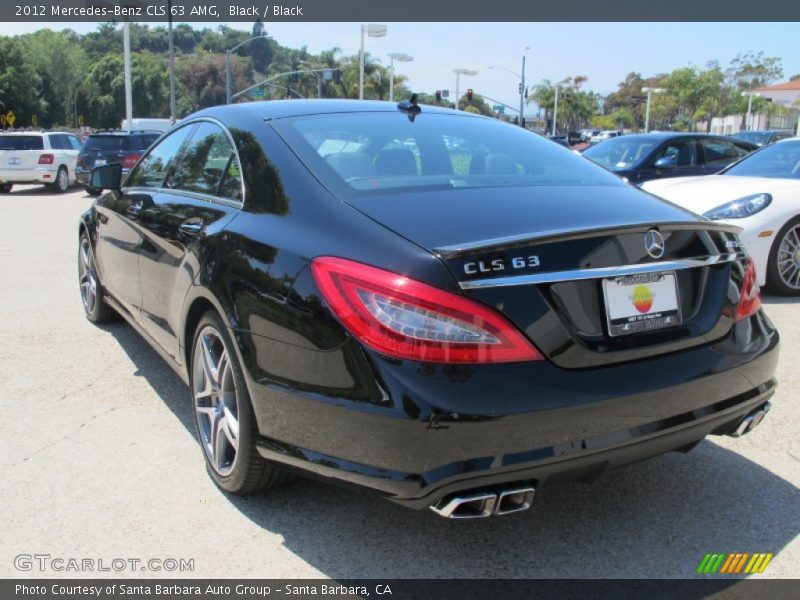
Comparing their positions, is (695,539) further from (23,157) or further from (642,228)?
(23,157)

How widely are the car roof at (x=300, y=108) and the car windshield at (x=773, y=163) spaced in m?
4.89

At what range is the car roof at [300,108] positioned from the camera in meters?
3.30

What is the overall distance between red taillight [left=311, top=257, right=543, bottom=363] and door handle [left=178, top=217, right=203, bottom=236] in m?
1.31

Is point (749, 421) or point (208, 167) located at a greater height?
point (208, 167)

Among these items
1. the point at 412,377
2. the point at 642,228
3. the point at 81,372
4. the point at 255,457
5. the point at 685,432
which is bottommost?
the point at 81,372

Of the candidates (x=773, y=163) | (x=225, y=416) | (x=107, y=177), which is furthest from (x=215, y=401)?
(x=773, y=163)

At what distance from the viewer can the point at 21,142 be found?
19438 millimetres

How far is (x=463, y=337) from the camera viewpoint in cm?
212

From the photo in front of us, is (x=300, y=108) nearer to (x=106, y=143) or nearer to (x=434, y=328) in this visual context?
(x=434, y=328)

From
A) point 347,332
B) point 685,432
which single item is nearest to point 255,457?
point 347,332

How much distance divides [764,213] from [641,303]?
471cm

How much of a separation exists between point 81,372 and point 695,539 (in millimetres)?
3604

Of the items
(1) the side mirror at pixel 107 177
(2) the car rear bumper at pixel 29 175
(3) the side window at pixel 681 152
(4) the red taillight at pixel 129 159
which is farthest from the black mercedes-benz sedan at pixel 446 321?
(2) the car rear bumper at pixel 29 175

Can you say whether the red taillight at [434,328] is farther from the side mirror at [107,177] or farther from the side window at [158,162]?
the side mirror at [107,177]
